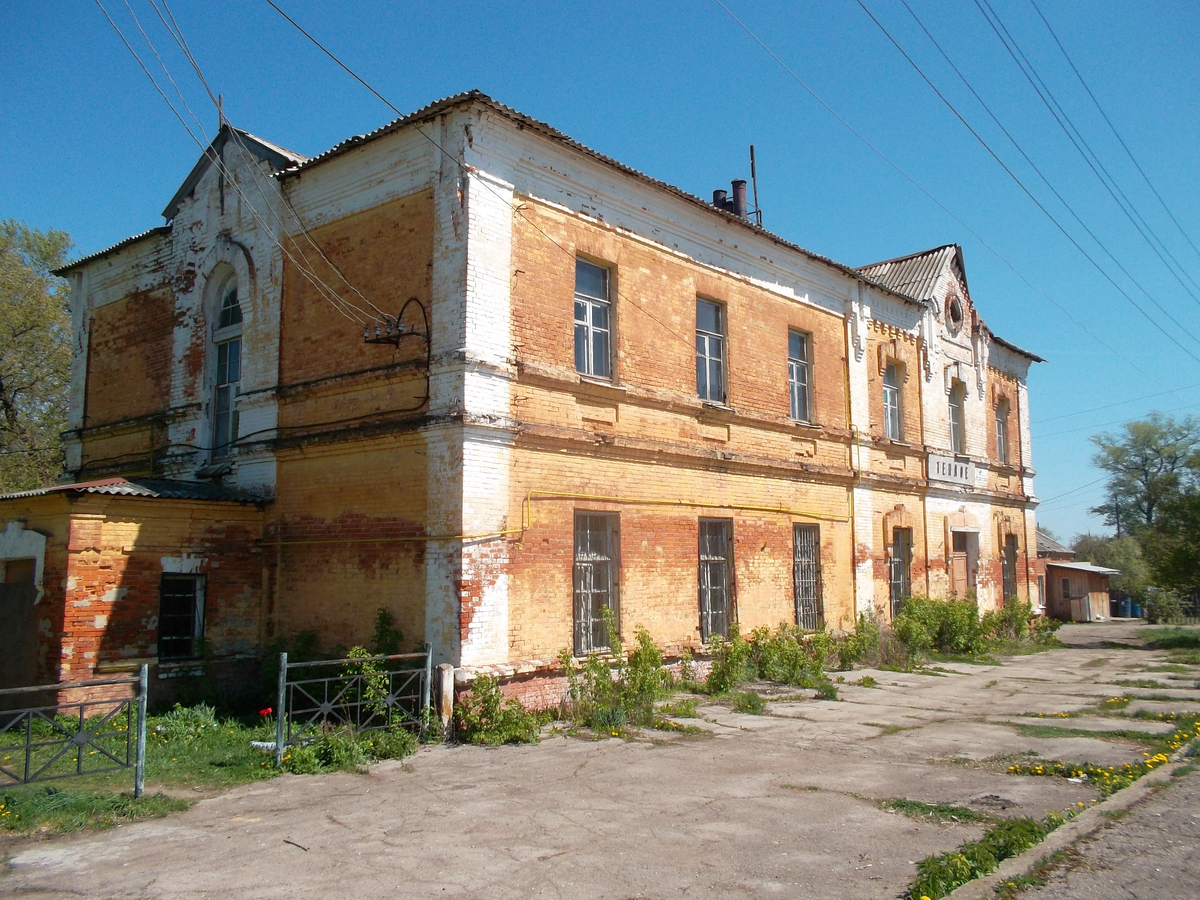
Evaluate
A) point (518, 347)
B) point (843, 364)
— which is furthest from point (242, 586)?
point (843, 364)

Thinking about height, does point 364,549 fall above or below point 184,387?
below

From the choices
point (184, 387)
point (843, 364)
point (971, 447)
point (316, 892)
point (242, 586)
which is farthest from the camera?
point (971, 447)

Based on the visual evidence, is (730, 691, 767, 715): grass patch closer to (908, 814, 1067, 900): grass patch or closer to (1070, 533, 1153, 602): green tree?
(908, 814, 1067, 900): grass patch

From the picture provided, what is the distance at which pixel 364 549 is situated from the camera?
10.3 m

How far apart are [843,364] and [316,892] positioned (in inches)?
531

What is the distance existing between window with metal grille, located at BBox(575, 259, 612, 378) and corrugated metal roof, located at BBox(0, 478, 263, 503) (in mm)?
4632

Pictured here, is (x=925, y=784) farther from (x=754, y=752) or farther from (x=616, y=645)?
(x=616, y=645)

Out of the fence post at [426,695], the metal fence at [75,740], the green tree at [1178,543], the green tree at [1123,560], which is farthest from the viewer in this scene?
the green tree at [1123,560]

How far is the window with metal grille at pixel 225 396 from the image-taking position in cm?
1282

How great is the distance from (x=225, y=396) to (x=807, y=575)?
31.6ft

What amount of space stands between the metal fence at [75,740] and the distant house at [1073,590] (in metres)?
31.3

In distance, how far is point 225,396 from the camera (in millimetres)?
13031

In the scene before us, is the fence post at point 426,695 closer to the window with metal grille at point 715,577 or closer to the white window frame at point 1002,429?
the window with metal grille at point 715,577

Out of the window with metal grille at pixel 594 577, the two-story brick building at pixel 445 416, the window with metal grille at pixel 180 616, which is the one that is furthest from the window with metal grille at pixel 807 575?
the window with metal grille at pixel 180 616
